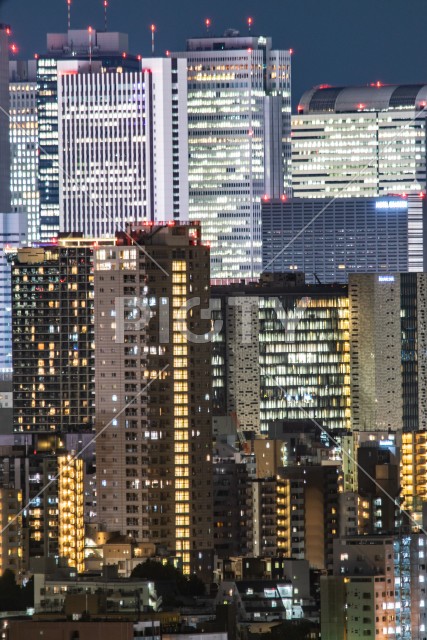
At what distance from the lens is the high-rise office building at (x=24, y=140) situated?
579 ft

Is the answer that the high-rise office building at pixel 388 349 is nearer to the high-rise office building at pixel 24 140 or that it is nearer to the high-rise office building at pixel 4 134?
the high-rise office building at pixel 4 134

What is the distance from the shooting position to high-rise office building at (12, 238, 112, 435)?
123 meters

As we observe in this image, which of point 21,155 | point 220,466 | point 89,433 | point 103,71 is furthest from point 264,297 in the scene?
point 21,155

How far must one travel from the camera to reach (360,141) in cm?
18738

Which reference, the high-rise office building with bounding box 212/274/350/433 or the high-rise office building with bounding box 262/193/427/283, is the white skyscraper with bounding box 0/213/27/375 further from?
the high-rise office building with bounding box 212/274/350/433

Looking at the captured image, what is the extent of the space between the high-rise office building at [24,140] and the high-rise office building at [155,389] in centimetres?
8483

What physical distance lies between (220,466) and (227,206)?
271 feet

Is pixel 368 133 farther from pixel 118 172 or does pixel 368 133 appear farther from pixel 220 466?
pixel 220 466

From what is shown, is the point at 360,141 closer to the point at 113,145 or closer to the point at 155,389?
the point at 113,145

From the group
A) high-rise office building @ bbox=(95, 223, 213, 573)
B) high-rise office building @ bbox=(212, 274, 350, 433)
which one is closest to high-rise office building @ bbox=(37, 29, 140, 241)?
high-rise office building @ bbox=(212, 274, 350, 433)

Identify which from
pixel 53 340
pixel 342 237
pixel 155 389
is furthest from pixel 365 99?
pixel 155 389

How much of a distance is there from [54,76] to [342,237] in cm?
1984

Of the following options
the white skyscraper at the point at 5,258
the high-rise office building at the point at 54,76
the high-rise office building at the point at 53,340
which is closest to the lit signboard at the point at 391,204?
the high-rise office building at the point at 54,76

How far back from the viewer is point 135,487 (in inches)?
3482
